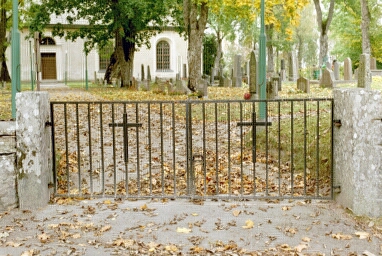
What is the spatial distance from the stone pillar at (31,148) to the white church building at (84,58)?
147ft

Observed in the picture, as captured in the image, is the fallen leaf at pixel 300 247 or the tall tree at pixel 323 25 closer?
the fallen leaf at pixel 300 247

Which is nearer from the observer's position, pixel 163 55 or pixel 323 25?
pixel 323 25

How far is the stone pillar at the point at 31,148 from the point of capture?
6523mm

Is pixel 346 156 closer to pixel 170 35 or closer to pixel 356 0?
pixel 356 0

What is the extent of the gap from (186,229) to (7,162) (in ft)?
8.07

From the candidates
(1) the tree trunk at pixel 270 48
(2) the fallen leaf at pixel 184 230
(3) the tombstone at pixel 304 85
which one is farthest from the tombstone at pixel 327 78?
(1) the tree trunk at pixel 270 48

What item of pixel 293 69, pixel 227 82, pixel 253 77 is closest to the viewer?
pixel 253 77

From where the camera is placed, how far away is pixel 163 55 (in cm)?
5625

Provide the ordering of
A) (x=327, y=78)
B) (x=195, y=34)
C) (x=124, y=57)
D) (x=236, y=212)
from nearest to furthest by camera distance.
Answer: (x=236, y=212), (x=195, y=34), (x=327, y=78), (x=124, y=57)

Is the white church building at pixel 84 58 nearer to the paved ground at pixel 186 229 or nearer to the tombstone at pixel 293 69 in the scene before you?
the tombstone at pixel 293 69

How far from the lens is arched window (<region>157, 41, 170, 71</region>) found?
184ft

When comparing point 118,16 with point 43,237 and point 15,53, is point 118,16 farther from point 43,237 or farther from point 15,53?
point 43,237

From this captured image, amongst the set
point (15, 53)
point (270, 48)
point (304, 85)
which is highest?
point (270, 48)

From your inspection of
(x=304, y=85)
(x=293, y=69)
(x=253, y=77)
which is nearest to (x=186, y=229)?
(x=253, y=77)
